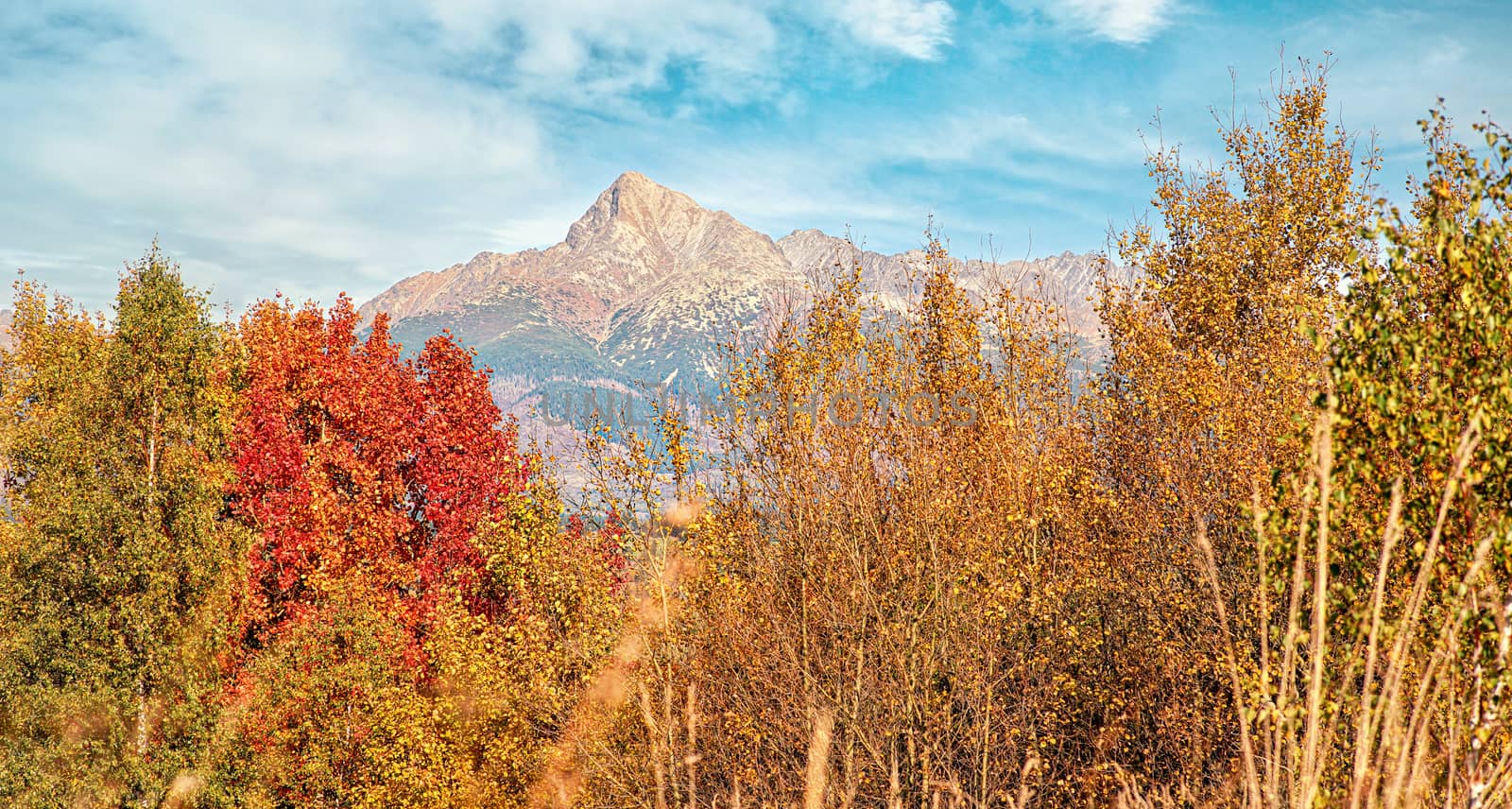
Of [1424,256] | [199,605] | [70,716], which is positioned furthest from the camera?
[199,605]

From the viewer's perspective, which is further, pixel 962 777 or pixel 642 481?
pixel 642 481

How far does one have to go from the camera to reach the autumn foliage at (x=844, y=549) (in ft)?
23.8

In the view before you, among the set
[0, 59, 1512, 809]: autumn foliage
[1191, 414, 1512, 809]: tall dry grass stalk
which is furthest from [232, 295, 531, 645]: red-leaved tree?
[1191, 414, 1512, 809]: tall dry grass stalk

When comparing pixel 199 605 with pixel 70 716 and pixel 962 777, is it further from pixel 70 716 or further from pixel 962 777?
pixel 962 777

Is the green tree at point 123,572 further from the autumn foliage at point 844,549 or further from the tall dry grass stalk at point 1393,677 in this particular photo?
the tall dry grass stalk at point 1393,677

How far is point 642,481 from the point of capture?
20.3 meters

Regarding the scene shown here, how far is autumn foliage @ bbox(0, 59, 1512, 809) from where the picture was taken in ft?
23.8

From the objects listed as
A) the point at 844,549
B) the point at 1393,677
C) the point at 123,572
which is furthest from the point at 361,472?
the point at 1393,677

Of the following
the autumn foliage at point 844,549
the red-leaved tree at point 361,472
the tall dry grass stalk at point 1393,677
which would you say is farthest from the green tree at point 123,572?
the tall dry grass stalk at point 1393,677

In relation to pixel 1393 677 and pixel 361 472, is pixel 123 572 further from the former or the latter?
pixel 1393 677

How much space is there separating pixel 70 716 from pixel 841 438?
2730cm

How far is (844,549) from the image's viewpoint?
57.8 feet

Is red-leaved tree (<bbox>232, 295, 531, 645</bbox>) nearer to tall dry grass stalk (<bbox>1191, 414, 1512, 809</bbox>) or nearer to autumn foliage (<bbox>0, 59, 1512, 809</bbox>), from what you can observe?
autumn foliage (<bbox>0, 59, 1512, 809</bbox>)

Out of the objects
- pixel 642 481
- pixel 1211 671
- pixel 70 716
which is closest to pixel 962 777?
pixel 1211 671
